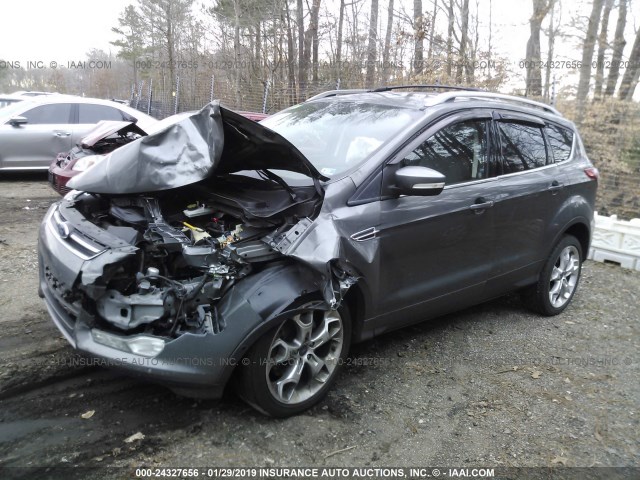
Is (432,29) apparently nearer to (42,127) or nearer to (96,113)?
(96,113)

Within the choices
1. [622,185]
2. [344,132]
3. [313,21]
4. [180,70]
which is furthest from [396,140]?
[180,70]

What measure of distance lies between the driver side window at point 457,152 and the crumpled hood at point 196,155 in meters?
0.84

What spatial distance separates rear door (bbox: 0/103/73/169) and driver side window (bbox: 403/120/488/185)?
26.7 ft

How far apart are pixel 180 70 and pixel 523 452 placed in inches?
905

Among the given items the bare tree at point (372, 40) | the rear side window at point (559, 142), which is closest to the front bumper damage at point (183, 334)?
the rear side window at point (559, 142)

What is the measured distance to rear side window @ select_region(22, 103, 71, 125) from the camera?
9.38m

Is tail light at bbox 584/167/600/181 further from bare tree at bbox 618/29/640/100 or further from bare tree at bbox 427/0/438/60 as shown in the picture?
bare tree at bbox 427/0/438/60

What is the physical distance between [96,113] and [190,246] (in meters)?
8.45

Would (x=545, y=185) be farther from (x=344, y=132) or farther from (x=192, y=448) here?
(x=192, y=448)

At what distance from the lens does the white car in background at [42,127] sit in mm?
9227

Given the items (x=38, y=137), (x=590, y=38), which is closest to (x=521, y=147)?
(x=38, y=137)

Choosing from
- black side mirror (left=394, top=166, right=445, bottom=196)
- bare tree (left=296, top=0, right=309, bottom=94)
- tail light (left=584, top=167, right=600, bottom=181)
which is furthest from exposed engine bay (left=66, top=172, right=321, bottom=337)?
bare tree (left=296, top=0, right=309, bottom=94)

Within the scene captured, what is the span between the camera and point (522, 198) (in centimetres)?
415

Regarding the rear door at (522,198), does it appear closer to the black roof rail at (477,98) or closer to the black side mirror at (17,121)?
the black roof rail at (477,98)
